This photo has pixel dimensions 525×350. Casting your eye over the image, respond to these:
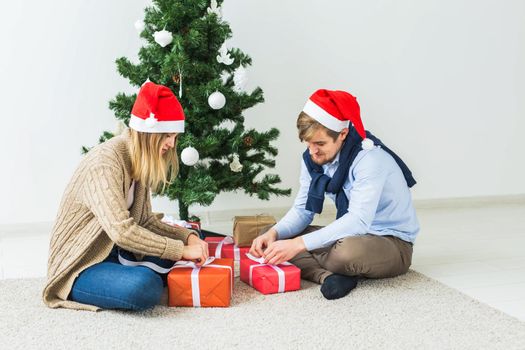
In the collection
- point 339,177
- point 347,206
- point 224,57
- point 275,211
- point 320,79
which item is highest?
point 224,57

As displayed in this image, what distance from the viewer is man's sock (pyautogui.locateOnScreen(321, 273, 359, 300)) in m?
2.06

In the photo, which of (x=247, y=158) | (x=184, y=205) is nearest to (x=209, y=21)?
(x=247, y=158)

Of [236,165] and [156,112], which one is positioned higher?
[156,112]

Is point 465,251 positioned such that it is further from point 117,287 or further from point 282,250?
point 117,287

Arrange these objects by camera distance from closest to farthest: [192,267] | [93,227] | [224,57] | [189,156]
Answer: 1. [93,227]
2. [192,267]
3. [189,156]
4. [224,57]

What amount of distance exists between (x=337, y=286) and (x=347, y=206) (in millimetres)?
361

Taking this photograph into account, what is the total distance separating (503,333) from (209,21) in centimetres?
178

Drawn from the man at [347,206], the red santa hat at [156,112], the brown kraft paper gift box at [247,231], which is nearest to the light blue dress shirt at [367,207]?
the man at [347,206]

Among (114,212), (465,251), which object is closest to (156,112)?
(114,212)

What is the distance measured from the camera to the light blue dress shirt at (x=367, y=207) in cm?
216

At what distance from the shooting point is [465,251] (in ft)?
9.23

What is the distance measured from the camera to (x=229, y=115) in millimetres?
2814

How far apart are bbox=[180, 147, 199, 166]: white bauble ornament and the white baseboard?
0.97 m

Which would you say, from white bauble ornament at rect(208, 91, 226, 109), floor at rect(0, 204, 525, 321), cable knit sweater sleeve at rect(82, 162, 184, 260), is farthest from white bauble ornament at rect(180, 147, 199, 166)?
floor at rect(0, 204, 525, 321)
